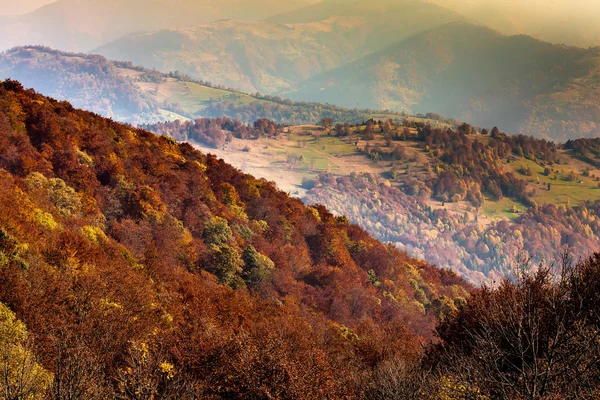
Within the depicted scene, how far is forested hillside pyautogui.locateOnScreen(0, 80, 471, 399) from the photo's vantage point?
53.3ft

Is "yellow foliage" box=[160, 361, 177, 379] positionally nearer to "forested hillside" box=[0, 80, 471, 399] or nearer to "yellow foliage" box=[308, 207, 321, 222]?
"forested hillside" box=[0, 80, 471, 399]

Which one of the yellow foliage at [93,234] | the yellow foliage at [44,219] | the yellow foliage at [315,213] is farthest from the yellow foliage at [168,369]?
the yellow foliage at [315,213]

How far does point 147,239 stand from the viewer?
3959cm

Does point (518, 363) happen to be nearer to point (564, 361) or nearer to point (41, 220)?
point (564, 361)

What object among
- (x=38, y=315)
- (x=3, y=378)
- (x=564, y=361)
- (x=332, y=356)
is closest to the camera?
(x=3, y=378)

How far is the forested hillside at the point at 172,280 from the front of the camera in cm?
1623

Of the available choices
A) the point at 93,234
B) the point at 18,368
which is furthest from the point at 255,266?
the point at 18,368

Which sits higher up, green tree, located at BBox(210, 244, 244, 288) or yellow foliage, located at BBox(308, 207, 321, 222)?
green tree, located at BBox(210, 244, 244, 288)

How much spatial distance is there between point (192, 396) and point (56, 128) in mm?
38252

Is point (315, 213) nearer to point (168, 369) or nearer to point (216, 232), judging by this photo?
point (216, 232)

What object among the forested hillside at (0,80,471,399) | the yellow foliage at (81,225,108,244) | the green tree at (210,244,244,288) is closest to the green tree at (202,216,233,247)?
the forested hillside at (0,80,471,399)

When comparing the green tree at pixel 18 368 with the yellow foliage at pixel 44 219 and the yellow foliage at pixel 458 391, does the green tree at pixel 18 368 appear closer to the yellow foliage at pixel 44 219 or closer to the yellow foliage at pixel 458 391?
the yellow foliage at pixel 458 391

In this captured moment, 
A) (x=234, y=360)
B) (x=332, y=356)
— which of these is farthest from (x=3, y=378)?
(x=332, y=356)

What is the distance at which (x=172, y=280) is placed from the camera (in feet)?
105
